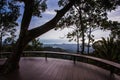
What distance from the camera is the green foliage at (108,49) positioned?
751 centimetres

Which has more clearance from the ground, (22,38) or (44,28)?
(44,28)

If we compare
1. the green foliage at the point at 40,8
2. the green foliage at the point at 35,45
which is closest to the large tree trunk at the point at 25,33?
the green foliage at the point at 40,8

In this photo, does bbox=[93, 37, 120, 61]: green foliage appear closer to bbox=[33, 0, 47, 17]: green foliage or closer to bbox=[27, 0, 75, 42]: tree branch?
bbox=[27, 0, 75, 42]: tree branch

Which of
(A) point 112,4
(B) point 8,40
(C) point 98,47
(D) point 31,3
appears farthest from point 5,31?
(A) point 112,4

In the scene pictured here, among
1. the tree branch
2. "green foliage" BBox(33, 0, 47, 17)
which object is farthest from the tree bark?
"green foliage" BBox(33, 0, 47, 17)

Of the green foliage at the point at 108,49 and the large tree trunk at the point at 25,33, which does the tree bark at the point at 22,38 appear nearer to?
the large tree trunk at the point at 25,33

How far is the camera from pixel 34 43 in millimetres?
13383

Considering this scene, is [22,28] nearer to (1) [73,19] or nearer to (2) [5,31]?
(1) [73,19]

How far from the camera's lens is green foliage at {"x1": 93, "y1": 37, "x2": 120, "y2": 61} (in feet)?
24.6

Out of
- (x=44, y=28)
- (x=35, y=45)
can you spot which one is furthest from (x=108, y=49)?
(x=35, y=45)

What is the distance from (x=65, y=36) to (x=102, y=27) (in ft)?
9.67

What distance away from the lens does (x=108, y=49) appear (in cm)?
774

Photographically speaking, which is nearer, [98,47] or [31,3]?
[31,3]

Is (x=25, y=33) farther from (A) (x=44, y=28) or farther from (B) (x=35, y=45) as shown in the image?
(B) (x=35, y=45)
